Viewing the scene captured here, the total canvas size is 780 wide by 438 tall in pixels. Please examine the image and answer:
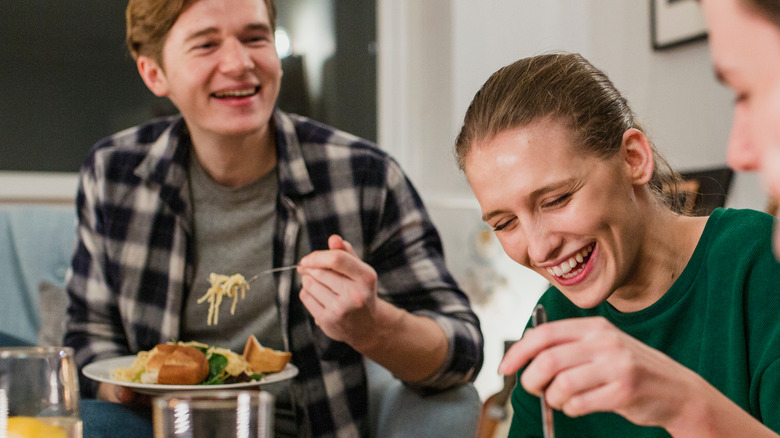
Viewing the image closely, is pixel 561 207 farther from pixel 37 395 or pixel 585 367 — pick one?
pixel 37 395

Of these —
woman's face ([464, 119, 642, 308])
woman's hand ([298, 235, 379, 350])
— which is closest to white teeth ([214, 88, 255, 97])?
woman's hand ([298, 235, 379, 350])

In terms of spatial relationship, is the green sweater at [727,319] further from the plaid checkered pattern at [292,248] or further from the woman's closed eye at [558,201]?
the plaid checkered pattern at [292,248]

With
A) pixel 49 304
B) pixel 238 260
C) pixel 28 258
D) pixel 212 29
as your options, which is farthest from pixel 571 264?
pixel 28 258

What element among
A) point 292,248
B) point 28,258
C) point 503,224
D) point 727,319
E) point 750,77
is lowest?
point 28,258

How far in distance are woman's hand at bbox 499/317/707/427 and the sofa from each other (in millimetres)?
965

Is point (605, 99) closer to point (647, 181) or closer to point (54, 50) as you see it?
point (647, 181)

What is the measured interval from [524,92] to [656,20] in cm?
196

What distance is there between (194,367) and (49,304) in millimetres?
988

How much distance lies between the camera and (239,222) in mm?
1891

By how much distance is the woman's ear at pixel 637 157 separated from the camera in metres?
1.15

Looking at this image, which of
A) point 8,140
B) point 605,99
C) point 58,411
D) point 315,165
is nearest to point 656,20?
point 315,165

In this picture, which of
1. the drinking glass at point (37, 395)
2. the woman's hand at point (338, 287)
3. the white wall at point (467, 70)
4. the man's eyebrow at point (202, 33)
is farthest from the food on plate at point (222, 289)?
the white wall at point (467, 70)

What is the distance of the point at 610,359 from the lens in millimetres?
686

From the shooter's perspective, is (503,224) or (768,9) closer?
(768,9)
